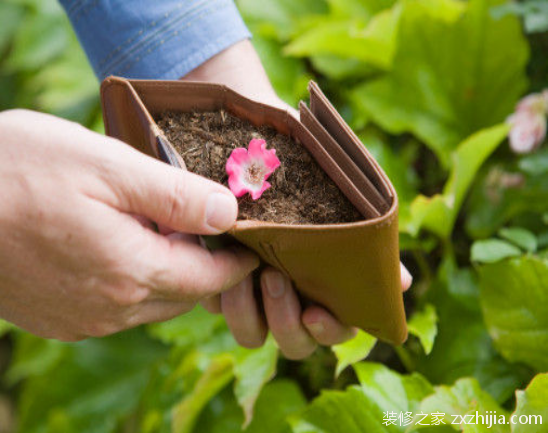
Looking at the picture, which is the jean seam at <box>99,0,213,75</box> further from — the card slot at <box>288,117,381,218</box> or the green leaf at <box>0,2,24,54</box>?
the green leaf at <box>0,2,24,54</box>

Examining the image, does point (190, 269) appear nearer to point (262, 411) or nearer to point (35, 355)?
point (262, 411)

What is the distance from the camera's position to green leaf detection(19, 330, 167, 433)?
4.07ft

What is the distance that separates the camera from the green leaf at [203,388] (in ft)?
2.76

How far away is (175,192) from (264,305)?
0.25m

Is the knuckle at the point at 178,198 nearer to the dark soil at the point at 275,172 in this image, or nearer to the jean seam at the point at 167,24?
the dark soil at the point at 275,172

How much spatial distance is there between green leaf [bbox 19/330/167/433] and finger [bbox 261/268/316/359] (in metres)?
0.63

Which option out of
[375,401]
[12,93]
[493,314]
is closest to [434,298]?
[493,314]

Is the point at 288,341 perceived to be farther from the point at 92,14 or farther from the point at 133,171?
the point at 92,14

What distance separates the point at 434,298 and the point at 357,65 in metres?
0.49

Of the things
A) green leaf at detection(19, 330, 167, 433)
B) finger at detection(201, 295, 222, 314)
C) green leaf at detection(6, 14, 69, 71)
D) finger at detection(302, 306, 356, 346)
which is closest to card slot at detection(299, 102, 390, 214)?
finger at detection(302, 306, 356, 346)

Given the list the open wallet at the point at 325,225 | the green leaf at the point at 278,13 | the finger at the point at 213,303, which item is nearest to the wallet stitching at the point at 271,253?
the open wallet at the point at 325,225

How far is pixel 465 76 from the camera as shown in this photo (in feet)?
3.22

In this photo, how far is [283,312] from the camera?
0.68 m

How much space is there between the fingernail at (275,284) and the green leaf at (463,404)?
20cm
